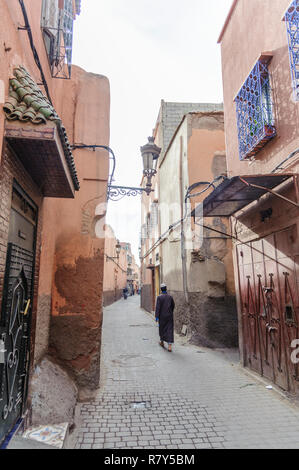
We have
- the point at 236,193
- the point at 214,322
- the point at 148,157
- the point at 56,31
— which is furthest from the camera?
the point at 214,322

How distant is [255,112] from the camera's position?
5.22m

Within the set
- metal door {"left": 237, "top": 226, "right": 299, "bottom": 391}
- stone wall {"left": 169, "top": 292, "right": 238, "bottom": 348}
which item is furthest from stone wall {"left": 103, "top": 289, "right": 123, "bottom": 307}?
metal door {"left": 237, "top": 226, "right": 299, "bottom": 391}

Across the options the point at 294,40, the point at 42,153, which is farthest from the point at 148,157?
the point at 42,153

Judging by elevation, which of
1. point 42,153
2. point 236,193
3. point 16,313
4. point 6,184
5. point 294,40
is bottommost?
point 16,313

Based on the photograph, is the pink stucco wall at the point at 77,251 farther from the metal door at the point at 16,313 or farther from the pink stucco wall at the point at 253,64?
the pink stucco wall at the point at 253,64

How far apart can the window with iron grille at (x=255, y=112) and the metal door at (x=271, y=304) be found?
5.13ft

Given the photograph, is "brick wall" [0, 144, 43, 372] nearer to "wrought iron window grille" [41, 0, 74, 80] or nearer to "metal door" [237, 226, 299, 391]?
"wrought iron window grille" [41, 0, 74, 80]

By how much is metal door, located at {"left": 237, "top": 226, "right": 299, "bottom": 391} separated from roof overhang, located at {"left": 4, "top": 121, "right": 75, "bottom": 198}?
332 cm

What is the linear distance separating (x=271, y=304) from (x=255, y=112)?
10.7ft

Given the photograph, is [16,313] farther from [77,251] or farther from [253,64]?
[253,64]

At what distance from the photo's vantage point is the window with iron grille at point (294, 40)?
4180 millimetres

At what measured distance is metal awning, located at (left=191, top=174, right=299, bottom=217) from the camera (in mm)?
4352
